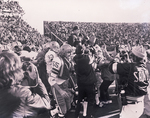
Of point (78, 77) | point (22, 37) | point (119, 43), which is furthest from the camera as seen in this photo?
point (119, 43)

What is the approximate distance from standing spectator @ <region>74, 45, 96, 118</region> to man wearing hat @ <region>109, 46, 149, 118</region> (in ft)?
1.55

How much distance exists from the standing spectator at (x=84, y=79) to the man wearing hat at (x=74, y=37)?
0.07m

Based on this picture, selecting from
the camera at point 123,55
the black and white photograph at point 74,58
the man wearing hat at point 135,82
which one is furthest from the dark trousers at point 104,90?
the camera at point 123,55

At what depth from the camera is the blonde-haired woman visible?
7.09 ft

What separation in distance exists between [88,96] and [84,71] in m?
0.37

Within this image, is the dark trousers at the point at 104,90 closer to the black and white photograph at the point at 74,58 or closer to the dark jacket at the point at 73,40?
the black and white photograph at the point at 74,58

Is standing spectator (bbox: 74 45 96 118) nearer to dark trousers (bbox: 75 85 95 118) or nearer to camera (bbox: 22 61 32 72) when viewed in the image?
dark trousers (bbox: 75 85 95 118)

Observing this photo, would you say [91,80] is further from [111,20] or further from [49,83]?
[111,20]

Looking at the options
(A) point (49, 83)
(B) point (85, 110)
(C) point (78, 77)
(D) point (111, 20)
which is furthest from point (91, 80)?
(D) point (111, 20)

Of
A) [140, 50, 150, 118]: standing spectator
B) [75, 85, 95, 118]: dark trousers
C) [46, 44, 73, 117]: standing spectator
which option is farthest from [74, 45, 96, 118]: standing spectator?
[140, 50, 150, 118]: standing spectator

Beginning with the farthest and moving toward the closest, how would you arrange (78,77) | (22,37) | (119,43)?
(119,43), (78,77), (22,37)

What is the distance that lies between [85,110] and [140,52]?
1208 mm

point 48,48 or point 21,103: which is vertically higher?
→ point 48,48

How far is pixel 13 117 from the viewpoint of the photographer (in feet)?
7.39
